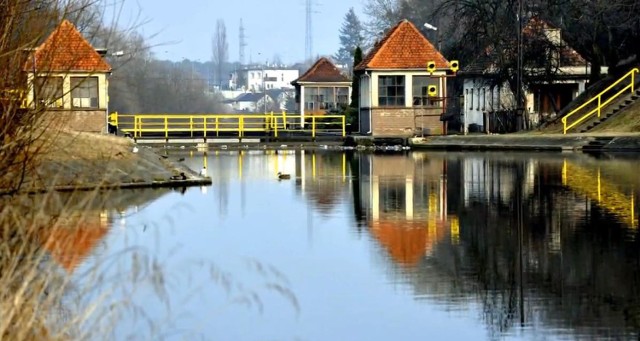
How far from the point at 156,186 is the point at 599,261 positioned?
14.7m

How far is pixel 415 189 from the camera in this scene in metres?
Answer: 29.8

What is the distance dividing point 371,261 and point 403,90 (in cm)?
4624

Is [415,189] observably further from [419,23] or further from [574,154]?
[419,23]

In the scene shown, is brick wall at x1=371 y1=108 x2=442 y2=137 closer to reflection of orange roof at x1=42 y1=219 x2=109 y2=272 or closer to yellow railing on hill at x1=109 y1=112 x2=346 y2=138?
yellow railing on hill at x1=109 y1=112 x2=346 y2=138

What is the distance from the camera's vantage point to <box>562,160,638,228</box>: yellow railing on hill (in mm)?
22312

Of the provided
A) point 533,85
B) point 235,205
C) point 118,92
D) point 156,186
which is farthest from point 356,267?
point 118,92

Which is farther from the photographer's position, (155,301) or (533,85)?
(533,85)

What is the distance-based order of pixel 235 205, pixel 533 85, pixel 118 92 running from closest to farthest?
pixel 235 205 → pixel 533 85 → pixel 118 92

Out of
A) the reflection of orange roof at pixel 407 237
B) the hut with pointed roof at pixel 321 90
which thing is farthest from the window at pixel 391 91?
the reflection of orange roof at pixel 407 237

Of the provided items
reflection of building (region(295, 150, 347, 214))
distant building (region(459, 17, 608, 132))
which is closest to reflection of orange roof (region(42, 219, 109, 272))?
reflection of building (region(295, 150, 347, 214))

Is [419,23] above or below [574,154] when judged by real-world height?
above

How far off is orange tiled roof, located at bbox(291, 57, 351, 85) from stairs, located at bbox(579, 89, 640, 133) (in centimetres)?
2758

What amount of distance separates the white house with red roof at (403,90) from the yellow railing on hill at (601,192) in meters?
24.7

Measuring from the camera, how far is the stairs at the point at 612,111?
55.2 meters
